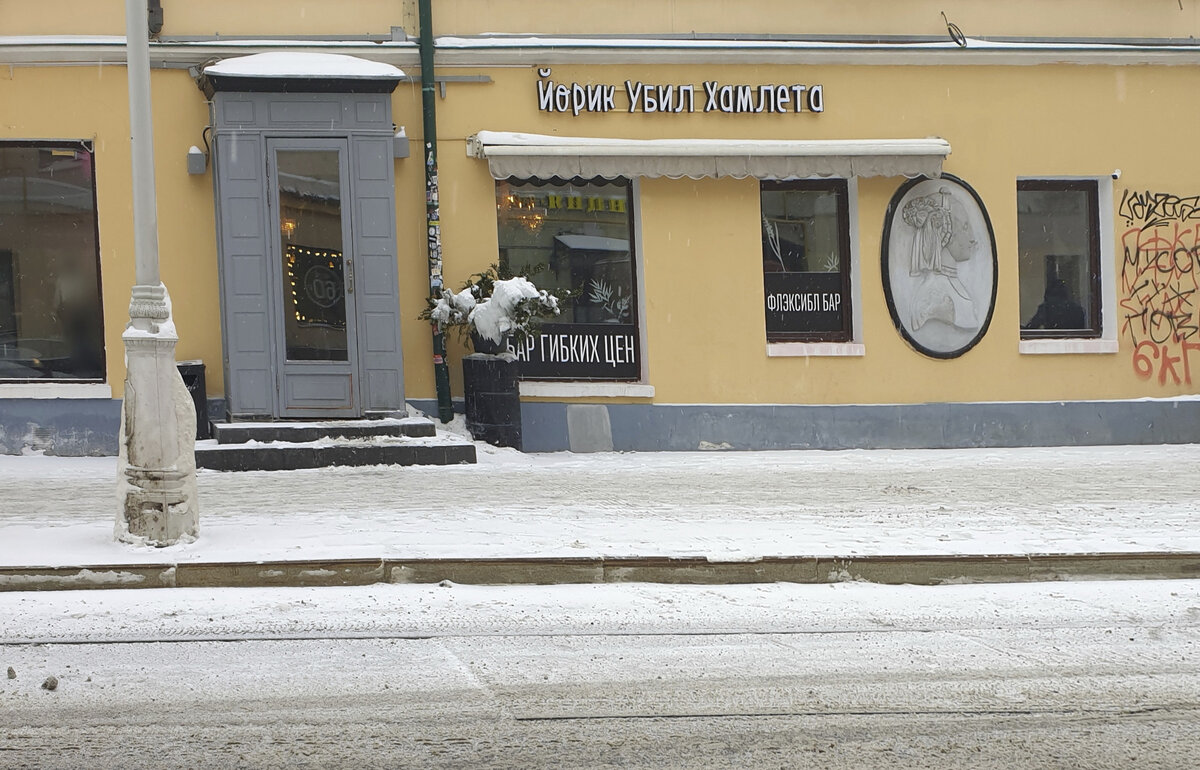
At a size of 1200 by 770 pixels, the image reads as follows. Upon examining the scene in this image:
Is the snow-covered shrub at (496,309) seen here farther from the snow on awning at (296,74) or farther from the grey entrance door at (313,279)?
the snow on awning at (296,74)

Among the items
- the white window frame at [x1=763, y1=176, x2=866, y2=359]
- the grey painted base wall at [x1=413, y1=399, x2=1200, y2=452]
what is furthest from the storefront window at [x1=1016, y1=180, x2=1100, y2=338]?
the white window frame at [x1=763, y1=176, x2=866, y2=359]

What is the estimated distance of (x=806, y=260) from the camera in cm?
1380

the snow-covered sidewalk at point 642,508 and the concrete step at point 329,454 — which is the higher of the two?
the concrete step at point 329,454

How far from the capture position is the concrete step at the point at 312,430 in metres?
11.6

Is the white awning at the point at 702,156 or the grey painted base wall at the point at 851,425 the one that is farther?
the grey painted base wall at the point at 851,425

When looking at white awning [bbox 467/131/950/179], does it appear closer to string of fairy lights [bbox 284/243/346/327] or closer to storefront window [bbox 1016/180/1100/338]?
storefront window [bbox 1016/180/1100/338]

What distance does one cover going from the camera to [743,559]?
6.88 metres

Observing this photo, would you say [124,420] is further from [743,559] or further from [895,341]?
[895,341]

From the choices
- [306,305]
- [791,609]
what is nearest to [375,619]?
[791,609]

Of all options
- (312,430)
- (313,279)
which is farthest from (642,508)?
(313,279)

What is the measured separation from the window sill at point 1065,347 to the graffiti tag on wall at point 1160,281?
31cm

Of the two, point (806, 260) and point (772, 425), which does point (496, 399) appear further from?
point (806, 260)

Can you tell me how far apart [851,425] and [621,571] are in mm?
7224

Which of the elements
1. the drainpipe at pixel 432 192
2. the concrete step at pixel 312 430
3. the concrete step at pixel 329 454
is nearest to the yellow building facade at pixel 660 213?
the drainpipe at pixel 432 192
